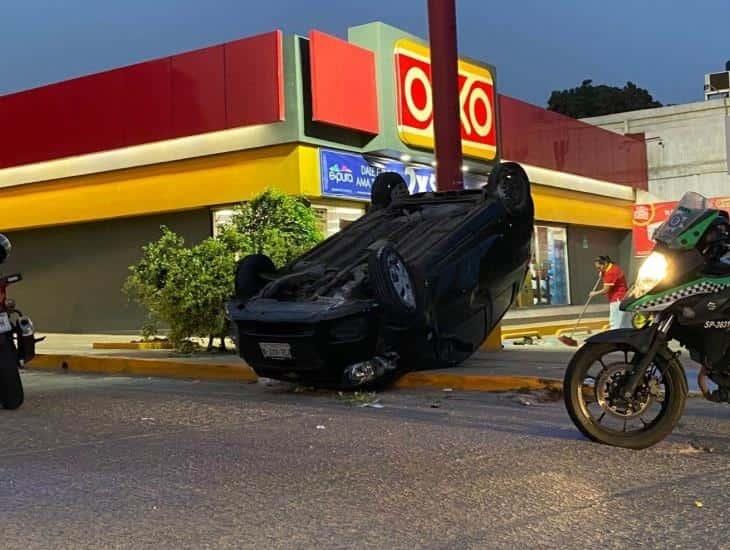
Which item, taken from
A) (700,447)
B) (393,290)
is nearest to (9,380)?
(393,290)

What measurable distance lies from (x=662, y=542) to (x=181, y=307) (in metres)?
9.09

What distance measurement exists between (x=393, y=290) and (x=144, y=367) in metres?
4.97

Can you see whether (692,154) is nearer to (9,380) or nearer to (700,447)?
(700,447)

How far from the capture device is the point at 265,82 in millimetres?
15375

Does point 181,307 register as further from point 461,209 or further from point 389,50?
point 389,50

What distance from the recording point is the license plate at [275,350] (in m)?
7.93

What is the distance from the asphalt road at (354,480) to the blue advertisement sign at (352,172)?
8684 mm

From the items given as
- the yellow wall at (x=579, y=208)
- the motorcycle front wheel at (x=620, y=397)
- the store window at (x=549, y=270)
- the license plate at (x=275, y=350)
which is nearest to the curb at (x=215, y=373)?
the license plate at (x=275, y=350)

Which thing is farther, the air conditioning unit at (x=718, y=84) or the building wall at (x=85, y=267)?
the air conditioning unit at (x=718, y=84)

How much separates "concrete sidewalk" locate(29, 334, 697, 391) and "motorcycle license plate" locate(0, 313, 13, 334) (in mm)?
3083

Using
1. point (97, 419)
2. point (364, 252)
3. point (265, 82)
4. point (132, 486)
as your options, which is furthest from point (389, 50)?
point (132, 486)

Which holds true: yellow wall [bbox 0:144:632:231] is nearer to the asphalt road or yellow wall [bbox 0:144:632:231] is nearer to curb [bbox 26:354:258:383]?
curb [bbox 26:354:258:383]

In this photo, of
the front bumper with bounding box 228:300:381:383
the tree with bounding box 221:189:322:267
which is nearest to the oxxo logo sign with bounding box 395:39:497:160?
the tree with bounding box 221:189:322:267

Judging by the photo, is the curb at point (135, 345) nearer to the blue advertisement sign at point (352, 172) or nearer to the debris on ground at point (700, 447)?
the blue advertisement sign at point (352, 172)
